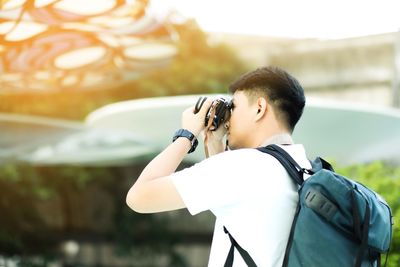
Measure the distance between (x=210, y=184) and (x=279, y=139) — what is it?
256 mm

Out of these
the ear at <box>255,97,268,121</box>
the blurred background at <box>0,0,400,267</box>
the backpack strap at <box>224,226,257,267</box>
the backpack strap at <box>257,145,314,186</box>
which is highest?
the ear at <box>255,97,268,121</box>

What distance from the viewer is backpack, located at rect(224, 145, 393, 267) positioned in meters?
1.72

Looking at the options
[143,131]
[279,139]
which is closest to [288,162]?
[279,139]

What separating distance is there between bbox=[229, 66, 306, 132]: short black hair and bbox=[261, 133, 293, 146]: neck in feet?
0.10

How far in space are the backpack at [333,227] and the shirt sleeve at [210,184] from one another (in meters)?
0.15

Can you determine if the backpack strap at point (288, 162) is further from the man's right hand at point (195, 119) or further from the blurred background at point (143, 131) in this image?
the blurred background at point (143, 131)

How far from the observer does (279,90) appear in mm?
1934

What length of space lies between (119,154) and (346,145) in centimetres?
325

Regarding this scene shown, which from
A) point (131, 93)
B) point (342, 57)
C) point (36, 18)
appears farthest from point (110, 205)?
point (36, 18)

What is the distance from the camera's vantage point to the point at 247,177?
1.78 meters

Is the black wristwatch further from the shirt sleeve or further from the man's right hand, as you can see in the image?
the shirt sleeve

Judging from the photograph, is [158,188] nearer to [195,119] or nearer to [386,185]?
[195,119]

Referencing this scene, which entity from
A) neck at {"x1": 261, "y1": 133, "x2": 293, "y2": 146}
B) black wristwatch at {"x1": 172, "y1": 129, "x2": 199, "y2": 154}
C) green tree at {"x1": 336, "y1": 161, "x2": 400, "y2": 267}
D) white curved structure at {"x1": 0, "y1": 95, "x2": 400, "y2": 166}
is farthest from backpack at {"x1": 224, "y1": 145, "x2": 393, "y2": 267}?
white curved structure at {"x1": 0, "y1": 95, "x2": 400, "y2": 166}

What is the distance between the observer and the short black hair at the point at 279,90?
1933mm
